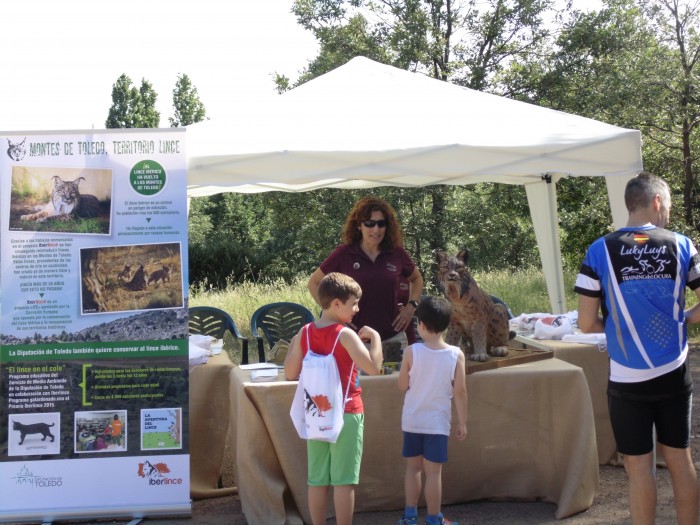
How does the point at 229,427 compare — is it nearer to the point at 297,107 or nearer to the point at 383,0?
the point at 297,107

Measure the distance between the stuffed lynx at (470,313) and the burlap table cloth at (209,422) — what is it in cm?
147

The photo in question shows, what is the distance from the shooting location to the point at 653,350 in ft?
10.3

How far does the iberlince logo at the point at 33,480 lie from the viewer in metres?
4.17

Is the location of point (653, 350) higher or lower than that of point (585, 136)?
lower

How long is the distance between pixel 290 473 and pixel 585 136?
2.61m

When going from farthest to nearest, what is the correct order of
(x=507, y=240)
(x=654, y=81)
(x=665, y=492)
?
(x=507, y=240)
(x=654, y=81)
(x=665, y=492)

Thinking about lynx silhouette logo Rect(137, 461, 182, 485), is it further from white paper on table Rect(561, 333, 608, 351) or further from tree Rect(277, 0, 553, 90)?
tree Rect(277, 0, 553, 90)

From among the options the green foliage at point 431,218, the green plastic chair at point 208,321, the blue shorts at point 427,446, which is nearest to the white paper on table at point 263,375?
the blue shorts at point 427,446

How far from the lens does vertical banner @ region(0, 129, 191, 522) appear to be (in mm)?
4184

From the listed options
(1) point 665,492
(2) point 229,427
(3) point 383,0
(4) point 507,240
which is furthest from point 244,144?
(4) point 507,240

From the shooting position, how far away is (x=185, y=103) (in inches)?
1405

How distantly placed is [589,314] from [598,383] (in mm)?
1926

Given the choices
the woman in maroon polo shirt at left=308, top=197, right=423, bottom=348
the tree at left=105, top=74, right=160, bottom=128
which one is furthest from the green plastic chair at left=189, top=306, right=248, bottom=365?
the tree at left=105, top=74, right=160, bottom=128

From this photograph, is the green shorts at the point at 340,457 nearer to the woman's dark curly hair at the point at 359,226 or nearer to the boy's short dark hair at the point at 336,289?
the boy's short dark hair at the point at 336,289
